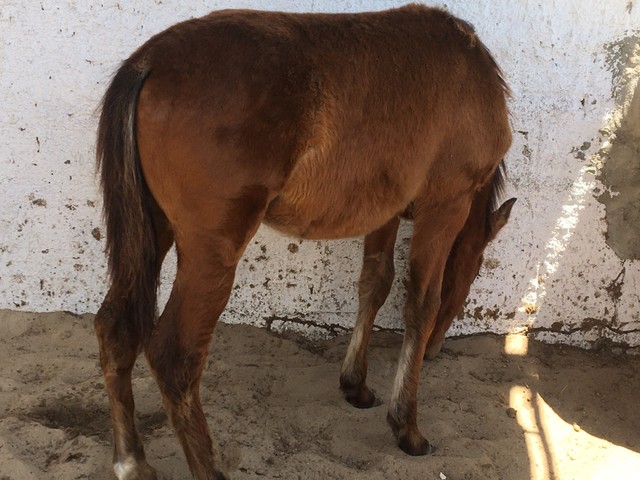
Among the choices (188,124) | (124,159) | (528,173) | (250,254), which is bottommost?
(250,254)

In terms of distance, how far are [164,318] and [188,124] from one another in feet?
2.50

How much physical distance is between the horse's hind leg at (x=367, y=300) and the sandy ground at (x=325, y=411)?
9cm

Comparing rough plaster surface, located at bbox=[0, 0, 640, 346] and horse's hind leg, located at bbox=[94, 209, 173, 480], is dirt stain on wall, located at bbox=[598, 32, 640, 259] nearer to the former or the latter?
rough plaster surface, located at bbox=[0, 0, 640, 346]

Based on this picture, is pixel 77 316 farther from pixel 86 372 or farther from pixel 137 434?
pixel 137 434

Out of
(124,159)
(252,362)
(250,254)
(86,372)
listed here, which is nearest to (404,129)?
(124,159)

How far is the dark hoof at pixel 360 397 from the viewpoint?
345 cm

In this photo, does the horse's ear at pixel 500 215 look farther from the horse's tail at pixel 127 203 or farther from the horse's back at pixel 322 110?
the horse's tail at pixel 127 203

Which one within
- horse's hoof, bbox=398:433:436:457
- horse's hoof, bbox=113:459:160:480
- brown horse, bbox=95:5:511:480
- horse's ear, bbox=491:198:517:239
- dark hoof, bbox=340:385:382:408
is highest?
brown horse, bbox=95:5:511:480

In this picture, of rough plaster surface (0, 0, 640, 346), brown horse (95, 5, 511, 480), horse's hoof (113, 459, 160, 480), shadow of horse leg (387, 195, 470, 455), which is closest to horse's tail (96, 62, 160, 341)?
brown horse (95, 5, 511, 480)

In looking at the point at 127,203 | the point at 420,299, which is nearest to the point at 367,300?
the point at 420,299

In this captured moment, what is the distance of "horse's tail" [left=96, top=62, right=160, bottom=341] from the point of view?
7.68 feet

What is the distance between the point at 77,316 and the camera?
3.71 m

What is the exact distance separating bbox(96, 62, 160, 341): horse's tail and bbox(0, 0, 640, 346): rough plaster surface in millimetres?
1120

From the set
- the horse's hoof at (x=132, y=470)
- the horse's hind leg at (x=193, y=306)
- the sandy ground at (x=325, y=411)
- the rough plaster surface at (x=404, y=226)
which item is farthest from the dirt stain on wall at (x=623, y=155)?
the horse's hoof at (x=132, y=470)
